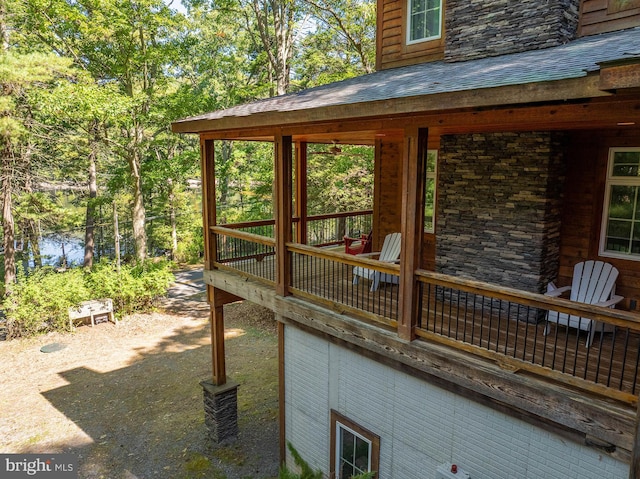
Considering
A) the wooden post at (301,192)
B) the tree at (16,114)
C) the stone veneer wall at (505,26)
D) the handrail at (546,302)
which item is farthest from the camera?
the tree at (16,114)

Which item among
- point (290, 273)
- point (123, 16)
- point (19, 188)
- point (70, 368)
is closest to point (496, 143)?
point (290, 273)

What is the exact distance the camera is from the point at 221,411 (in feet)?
25.4

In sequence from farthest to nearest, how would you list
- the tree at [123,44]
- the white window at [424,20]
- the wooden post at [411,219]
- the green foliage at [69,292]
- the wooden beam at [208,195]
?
the tree at [123,44] → the green foliage at [69,292] → the white window at [424,20] → the wooden beam at [208,195] → the wooden post at [411,219]

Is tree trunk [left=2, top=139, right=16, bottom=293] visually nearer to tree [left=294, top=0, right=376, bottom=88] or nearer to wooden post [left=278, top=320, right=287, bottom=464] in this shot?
wooden post [left=278, top=320, right=287, bottom=464]

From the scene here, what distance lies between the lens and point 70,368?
11086mm

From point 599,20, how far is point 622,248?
9.60 feet

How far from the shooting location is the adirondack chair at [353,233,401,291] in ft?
21.2

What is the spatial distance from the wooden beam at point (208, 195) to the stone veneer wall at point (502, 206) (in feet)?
11.7

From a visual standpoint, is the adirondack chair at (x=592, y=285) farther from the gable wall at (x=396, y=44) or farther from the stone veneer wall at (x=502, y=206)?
the gable wall at (x=396, y=44)

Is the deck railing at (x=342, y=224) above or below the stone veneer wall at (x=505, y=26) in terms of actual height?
below

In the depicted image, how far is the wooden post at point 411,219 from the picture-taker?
424 cm

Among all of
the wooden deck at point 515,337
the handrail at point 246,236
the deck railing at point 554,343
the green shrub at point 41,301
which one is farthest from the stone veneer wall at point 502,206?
the green shrub at point 41,301

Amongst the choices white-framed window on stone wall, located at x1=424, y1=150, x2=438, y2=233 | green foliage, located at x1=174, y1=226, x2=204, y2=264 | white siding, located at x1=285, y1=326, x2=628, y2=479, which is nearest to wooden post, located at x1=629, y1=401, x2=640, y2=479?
white siding, located at x1=285, y1=326, x2=628, y2=479

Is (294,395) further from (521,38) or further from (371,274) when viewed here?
(521,38)
